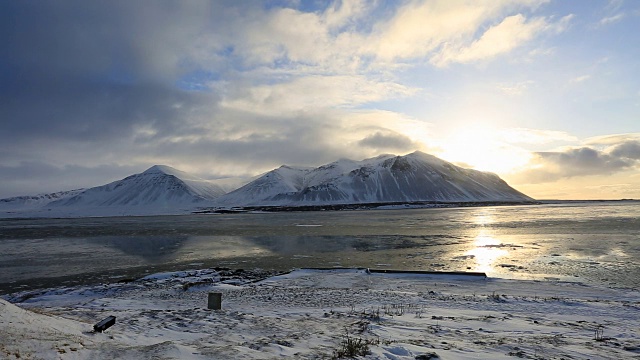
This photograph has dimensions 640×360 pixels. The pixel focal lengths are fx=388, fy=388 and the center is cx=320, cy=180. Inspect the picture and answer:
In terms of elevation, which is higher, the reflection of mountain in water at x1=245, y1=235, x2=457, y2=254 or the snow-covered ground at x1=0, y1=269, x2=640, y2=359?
the snow-covered ground at x1=0, y1=269, x2=640, y2=359

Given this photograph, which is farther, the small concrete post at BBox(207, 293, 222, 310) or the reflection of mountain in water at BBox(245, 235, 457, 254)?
the reflection of mountain in water at BBox(245, 235, 457, 254)

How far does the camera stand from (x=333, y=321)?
13.1m

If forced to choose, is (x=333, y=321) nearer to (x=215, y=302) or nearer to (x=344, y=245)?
(x=215, y=302)

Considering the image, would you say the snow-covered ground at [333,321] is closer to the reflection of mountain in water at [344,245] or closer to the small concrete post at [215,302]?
the small concrete post at [215,302]

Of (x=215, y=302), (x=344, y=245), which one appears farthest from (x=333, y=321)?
(x=344, y=245)

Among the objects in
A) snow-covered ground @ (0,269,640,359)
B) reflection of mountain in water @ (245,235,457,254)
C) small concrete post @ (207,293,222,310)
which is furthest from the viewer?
reflection of mountain in water @ (245,235,457,254)

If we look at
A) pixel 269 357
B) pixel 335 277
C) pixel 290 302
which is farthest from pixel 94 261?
pixel 269 357

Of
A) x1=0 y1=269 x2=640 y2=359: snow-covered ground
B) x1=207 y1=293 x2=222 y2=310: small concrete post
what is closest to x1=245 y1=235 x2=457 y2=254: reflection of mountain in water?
x1=0 y1=269 x2=640 y2=359: snow-covered ground

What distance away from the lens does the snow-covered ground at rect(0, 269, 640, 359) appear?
9133mm

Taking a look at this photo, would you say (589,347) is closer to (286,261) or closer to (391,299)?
(391,299)

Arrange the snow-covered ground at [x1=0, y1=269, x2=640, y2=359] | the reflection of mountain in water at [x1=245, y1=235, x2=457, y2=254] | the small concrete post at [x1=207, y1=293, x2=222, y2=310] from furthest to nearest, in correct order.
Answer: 1. the reflection of mountain in water at [x1=245, y1=235, x2=457, y2=254]
2. the small concrete post at [x1=207, y1=293, x2=222, y2=310]
3. the snow-covered ground at [x1=0, y1=269, x2=640, y2=359]

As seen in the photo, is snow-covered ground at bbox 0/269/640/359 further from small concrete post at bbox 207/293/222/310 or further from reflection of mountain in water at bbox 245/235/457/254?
reflection of mountain in water at bbox 245/235/457/254

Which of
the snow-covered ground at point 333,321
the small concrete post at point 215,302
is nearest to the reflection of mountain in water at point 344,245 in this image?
the snow-covered ground at point 333,321

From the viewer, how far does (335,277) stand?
24.3 m
